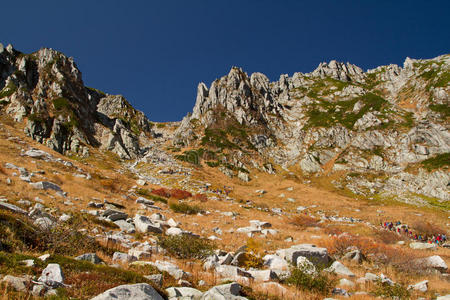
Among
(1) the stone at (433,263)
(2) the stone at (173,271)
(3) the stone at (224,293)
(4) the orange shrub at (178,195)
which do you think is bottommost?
(2) the stone at (173,271)

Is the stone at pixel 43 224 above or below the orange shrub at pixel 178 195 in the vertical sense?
below

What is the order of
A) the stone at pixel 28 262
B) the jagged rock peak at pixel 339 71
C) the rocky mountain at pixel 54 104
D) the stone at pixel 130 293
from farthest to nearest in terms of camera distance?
the jagged rock peak at pixel 339 71 → the rocky mountain at pixel 54 104 → the stone at pixel 28 262 → the stone at pixel 130 293

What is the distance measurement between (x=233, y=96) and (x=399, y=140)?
80.7 m

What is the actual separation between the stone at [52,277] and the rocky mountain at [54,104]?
68678 millimetres

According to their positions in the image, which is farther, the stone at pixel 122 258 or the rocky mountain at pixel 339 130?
the rocky mountain at pixel 339 130

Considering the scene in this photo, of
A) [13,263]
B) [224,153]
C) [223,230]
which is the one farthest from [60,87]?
[13,263]

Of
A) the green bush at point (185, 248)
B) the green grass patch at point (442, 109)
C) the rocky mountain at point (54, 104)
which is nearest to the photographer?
the green bush at point (185, 248)

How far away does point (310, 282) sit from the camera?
7.88m

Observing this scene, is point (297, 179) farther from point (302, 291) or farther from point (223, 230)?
point (302, 291)

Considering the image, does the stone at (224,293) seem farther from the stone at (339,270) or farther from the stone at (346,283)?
the stone at (339,270)

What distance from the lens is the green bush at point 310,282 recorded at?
25.6ft

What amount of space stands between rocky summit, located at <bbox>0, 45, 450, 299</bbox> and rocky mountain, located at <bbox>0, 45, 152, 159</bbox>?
598mm

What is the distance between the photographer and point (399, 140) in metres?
90.9

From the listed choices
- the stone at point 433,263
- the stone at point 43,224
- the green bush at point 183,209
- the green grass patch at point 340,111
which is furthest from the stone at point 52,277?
the green grass patch at point 340,111
